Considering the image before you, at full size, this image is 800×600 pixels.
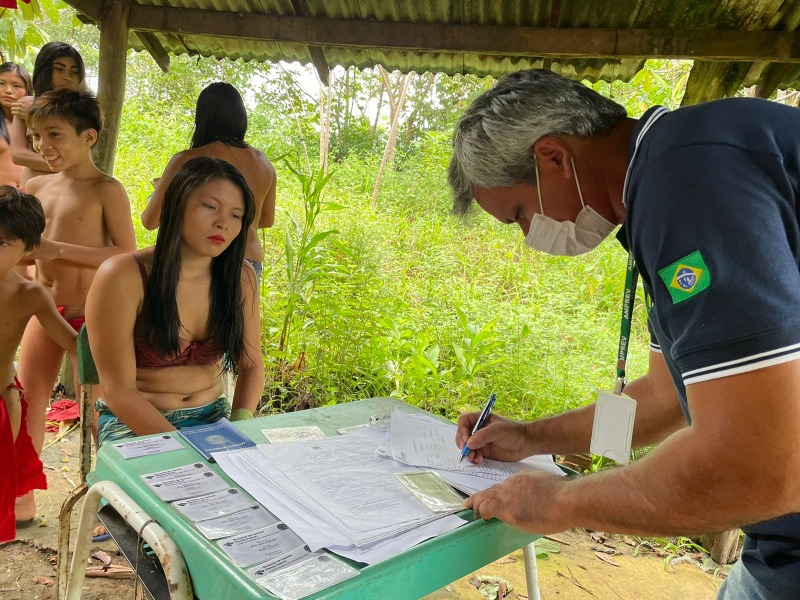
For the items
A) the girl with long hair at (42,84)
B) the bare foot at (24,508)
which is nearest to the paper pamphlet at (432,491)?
A: the bare foot at (24,508)

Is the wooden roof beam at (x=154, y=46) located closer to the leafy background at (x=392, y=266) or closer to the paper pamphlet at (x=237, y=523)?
the leafy background at (x=392, y=266)

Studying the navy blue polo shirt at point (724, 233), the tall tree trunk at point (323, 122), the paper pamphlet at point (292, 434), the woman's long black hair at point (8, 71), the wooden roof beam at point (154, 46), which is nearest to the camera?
the navy blue polo shirt at point (724, 233)

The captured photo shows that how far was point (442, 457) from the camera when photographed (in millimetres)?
1368

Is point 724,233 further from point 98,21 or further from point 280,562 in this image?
point 98,21

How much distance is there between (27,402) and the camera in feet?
8.91

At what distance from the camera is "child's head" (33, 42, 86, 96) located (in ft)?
10.7

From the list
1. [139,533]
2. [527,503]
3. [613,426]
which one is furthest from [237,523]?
[613,426]

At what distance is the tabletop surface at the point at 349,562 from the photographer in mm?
850

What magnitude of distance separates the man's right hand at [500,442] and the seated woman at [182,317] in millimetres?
951

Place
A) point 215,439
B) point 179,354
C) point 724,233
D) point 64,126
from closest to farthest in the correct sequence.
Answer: point 724,233
point 215,439
point 179,354
point 64,126

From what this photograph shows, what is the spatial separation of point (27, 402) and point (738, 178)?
297cm

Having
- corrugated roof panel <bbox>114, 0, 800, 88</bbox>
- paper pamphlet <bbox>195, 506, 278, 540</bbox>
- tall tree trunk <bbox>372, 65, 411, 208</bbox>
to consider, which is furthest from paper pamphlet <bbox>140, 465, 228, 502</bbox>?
tall tree trunk <bbox>372, 65, 411, 208</bbox>

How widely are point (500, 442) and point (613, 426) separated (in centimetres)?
28

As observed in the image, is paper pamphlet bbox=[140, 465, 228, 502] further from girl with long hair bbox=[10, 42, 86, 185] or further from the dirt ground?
girl with long hair bbox=[10, 42, 86, 185]
